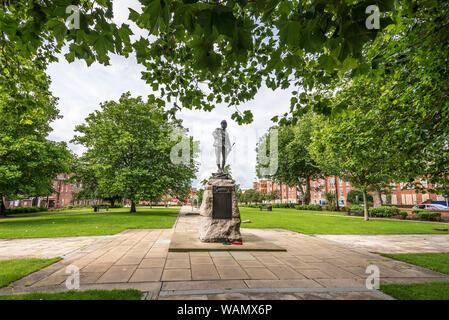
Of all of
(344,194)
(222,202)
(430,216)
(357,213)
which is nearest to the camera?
(222,202)

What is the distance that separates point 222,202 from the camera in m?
7.62

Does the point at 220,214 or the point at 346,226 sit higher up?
the point at 220,214

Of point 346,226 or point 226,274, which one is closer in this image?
point 226,274

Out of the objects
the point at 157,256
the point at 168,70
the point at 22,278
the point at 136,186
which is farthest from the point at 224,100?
the point at 136,186

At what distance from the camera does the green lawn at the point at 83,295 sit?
10.2 ft

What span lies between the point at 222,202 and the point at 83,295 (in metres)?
4.88

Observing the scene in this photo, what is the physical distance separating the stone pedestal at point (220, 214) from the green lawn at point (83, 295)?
4058 millimetres

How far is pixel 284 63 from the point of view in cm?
323

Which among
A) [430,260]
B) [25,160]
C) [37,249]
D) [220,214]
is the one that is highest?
[25,160]
